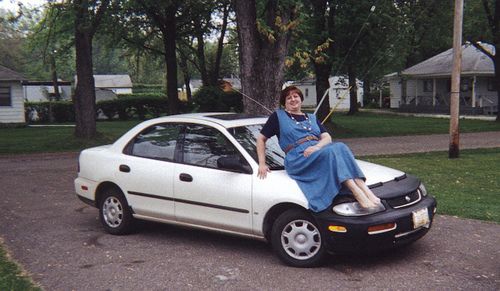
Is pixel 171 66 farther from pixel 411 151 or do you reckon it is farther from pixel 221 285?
pixel 221 285

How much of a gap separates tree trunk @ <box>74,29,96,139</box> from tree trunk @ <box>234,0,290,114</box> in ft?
36.5

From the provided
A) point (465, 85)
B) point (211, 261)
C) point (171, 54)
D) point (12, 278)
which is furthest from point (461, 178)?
point (465, 85)

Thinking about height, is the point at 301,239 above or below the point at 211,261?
above

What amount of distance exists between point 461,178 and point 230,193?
261 inches

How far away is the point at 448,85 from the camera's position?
40031 mm

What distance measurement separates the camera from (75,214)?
328 inches

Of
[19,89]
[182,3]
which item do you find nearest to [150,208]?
[182,3]

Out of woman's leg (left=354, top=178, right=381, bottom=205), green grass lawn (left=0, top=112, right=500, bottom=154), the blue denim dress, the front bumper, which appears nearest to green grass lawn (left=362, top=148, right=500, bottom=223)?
the front bumper

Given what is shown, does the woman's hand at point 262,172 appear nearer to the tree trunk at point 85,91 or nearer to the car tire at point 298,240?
the car tire at point 298,240

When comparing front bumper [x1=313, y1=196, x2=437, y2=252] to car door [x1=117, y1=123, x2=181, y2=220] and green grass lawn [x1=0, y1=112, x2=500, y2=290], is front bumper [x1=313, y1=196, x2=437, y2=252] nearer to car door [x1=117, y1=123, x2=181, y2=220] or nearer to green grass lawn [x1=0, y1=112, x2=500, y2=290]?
car door [x1=117, y1=123, x2=181, y2=220]

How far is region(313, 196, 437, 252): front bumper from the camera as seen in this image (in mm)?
5113

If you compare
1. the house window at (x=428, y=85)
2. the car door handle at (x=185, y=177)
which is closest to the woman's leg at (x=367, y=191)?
the car door handle at (x=185, y=177)

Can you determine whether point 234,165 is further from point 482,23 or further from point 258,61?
point 482,23

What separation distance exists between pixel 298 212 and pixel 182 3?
21.7m
